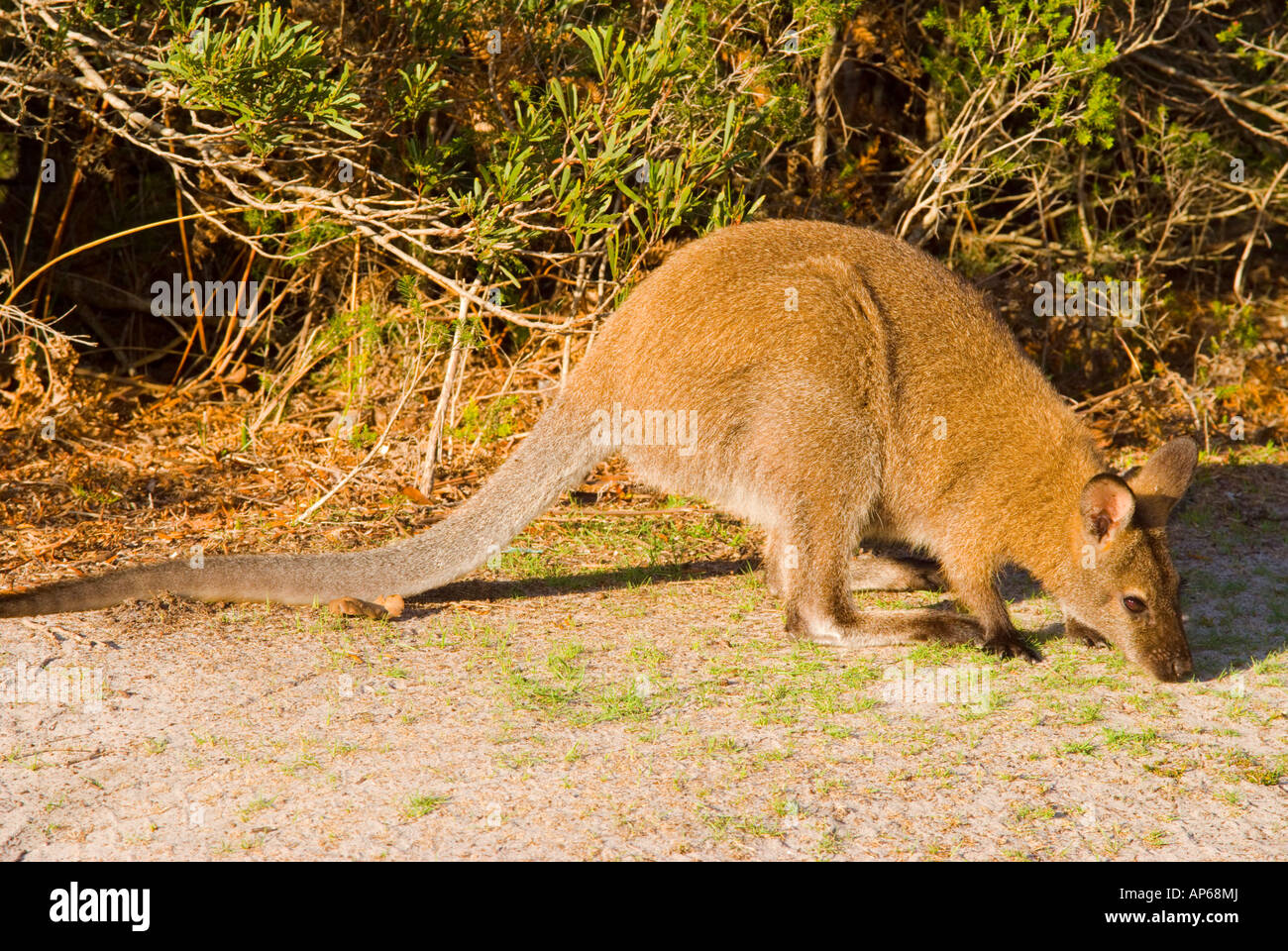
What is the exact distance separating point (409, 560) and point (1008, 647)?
226cm

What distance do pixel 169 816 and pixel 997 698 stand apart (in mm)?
2587

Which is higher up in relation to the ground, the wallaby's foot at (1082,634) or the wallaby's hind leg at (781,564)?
the wallaby's hind leg at (781,564)

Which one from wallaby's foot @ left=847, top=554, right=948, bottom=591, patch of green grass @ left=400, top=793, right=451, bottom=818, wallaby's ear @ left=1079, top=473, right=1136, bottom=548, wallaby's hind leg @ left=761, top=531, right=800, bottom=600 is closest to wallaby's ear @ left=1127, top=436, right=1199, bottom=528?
wallaby's ear @ left=1079, top=473, right=1136, bottom=548

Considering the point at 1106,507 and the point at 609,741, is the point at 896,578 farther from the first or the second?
the point at 609,741

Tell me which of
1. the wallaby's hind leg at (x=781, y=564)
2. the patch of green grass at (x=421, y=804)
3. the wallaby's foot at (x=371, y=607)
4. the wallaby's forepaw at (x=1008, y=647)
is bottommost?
the patch of green grass at (x=421, y=804)

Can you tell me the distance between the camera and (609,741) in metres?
3.65

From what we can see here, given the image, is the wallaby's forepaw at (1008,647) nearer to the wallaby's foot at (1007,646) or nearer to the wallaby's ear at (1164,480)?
the wallaby's foot at (1007,646)

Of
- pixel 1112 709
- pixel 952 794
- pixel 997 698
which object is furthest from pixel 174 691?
pixel 1112 709

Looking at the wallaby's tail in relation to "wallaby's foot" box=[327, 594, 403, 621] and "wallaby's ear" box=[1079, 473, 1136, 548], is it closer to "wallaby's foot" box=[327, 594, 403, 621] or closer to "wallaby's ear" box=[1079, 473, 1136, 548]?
"wallaby's foot" box=[327, 594, 403, 621]

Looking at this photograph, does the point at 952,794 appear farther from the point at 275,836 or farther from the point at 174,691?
the point at 174,691

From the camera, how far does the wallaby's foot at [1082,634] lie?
462cm

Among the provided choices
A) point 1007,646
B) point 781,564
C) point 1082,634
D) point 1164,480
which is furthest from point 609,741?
point 1164,480

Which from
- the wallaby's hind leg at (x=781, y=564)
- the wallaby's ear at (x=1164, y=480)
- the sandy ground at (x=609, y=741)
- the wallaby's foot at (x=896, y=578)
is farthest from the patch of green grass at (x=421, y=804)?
the wallaby's ear at (x=1164, y=480)

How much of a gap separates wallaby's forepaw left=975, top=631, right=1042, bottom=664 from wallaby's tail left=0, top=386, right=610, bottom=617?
1606 mm
